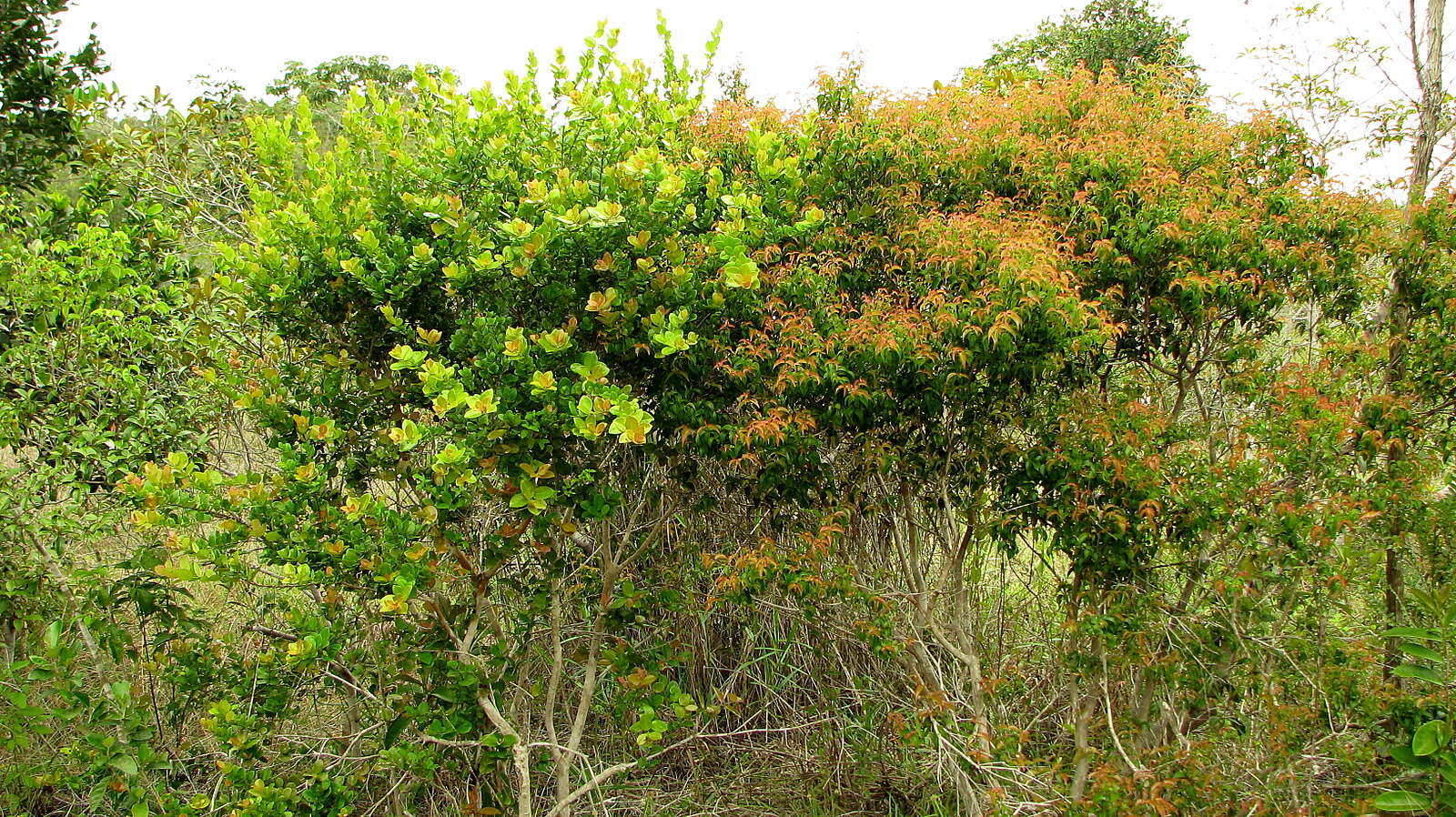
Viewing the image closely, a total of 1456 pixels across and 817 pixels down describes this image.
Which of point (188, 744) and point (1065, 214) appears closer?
point (1065, 214)

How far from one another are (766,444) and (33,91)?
3.85 m

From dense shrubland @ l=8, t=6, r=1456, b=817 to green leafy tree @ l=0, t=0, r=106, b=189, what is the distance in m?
0.81

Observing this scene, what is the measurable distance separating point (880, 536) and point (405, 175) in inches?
82.1

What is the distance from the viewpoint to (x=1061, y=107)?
10.8 feet

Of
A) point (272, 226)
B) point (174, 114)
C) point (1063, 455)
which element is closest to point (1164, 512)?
point (1063, 455)

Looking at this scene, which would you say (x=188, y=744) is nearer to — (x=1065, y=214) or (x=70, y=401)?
(x=70, y=401)

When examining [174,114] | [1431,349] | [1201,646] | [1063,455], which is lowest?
[1201,646]

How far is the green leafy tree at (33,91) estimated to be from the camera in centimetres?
414

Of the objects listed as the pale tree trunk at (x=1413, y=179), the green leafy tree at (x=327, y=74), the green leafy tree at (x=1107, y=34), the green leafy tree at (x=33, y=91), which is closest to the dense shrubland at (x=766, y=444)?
the pale tree trunk at (x=1413, y=179)

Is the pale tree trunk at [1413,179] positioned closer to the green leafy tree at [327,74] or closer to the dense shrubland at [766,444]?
the dense shrubland at [766,444]

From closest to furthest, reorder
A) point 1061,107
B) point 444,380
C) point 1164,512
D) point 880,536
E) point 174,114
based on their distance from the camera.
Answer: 1. point 444,380
2. point 1164,512
3. point 1061,107
4. point 880,536
5. point 174,114

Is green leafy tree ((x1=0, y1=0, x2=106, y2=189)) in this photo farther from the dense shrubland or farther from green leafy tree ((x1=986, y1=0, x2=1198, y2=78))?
green leafy tree ((x1=986, y1=0, x2=1198, y2=78))

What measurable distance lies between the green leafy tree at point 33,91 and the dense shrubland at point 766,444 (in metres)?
0.81

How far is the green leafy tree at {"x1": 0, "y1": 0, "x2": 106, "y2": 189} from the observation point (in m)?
4.14
